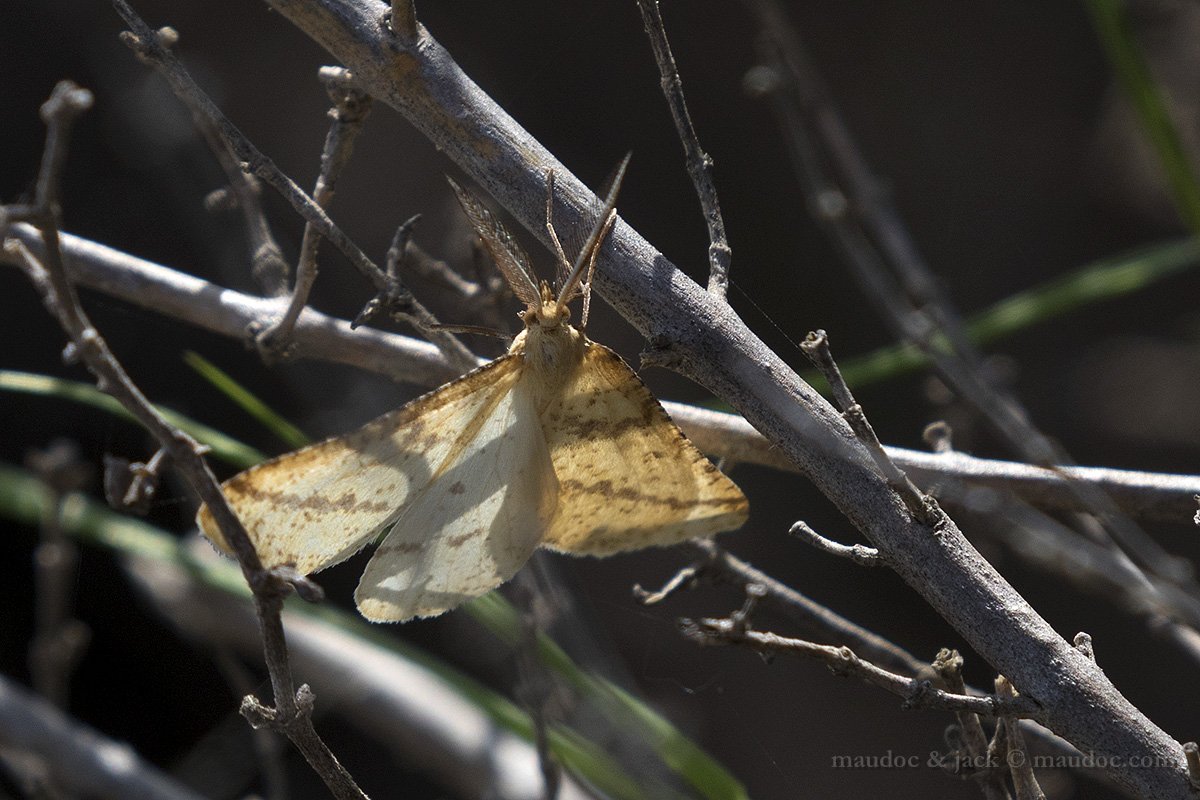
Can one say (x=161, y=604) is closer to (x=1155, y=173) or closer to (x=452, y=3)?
(x=452, y=3)

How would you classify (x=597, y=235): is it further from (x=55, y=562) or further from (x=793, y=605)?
(x=55, y=562)

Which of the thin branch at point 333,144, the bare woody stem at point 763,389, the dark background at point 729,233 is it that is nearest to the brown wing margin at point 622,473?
the bare woody stem at point 763,389

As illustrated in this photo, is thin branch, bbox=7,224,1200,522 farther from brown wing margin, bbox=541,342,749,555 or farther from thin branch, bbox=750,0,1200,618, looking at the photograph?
brown wing margin, bbox=541,342,749,555

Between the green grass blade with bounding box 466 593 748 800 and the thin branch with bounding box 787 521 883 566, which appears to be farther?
the green grass blade with bounding box 466 593 748 800

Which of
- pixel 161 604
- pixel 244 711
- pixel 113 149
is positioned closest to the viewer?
pixel 244 711

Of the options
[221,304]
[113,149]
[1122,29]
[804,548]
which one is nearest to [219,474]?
[113,149]

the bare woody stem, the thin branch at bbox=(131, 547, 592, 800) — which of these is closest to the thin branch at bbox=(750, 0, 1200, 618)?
the bare woody stem
